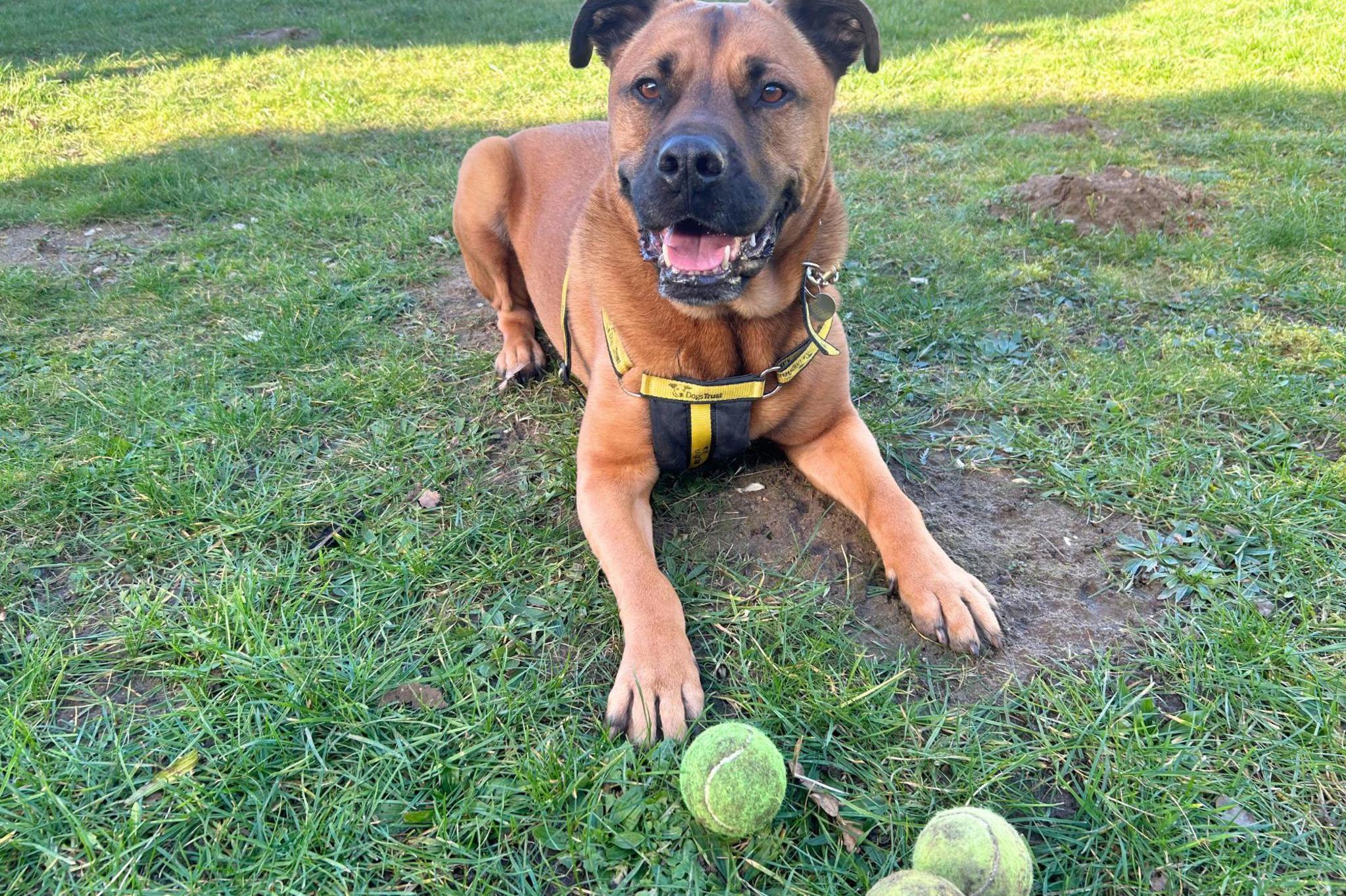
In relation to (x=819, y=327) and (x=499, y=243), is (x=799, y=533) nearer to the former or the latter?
(x=819, y=327)

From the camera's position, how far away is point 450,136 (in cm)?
758

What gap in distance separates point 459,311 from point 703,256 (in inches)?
93.4

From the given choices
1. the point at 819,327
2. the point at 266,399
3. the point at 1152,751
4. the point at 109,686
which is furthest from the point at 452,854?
the point at 266,399

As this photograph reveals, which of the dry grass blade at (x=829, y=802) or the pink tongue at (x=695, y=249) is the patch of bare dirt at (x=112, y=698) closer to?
the dry grass blade at (x=829, y=802)

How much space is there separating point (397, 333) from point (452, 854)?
10.0ft

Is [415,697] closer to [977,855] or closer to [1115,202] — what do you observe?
[977,855]

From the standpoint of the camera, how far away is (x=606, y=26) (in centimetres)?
311

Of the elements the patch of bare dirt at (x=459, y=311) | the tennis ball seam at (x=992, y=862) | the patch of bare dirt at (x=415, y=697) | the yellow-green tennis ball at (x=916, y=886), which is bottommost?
the patch of bare dirt at (x=459, y=311)

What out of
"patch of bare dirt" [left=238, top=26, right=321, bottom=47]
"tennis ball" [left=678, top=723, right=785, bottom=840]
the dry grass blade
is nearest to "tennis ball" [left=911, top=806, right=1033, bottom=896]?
the dry grass blade

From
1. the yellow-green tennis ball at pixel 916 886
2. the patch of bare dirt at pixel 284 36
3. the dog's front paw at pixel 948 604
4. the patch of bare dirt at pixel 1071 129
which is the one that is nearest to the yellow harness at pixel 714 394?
the dog's front paw at pixel 948 604

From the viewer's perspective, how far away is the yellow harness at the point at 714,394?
2.64 metres

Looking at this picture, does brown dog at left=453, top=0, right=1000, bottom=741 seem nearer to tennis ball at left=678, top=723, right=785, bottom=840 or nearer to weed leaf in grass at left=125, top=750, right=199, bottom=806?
tennis ball at left=678, top=723, right=785, bottom=840

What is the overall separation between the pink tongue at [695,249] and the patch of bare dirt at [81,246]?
4139 mm

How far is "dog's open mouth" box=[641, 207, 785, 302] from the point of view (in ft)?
8.14
